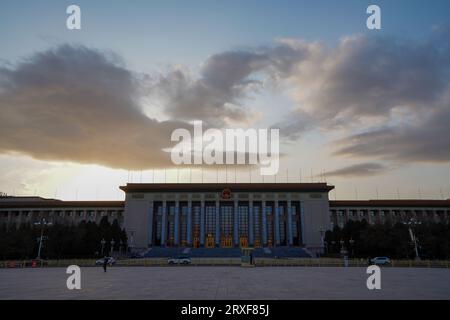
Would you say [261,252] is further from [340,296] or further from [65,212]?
[340,296]

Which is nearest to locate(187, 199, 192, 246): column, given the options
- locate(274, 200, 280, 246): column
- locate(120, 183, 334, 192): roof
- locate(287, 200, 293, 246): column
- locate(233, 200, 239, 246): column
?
locate(120, 183, 334, 192): roof

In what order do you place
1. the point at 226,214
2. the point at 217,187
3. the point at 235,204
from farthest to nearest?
the point at 226,214 → the point at 217,187 → the point at 235,204

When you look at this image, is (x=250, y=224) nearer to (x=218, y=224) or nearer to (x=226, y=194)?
(x=218, y=224)

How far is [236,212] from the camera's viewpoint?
79.4 meters

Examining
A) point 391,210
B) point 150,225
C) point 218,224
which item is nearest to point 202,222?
point 218,224

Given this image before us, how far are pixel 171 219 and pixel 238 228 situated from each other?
1629cm

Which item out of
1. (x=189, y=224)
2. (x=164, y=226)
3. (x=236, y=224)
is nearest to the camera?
(x=236, y=224)

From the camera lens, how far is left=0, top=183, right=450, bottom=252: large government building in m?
77.1

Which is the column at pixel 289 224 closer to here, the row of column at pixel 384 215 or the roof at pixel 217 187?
the roof at pixel 217 187

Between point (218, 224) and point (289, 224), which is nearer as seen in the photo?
point (289, 224)

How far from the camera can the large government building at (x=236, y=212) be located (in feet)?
253

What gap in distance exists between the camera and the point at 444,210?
262 feet
